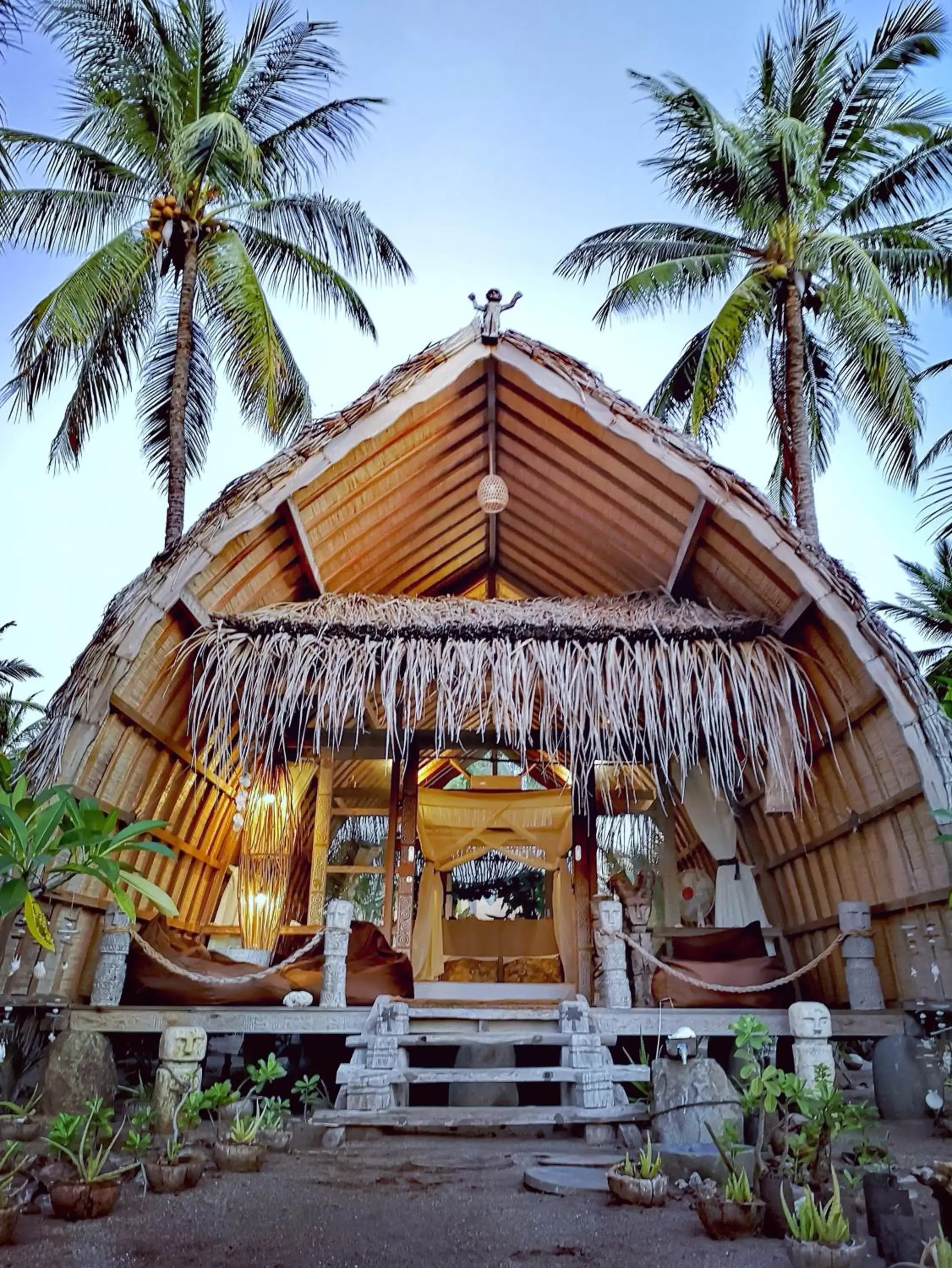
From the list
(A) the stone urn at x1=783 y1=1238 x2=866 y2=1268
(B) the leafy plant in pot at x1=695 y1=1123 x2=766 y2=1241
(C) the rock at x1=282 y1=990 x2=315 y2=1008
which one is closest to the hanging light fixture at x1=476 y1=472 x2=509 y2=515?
(C) the rock at x1=282 y1=990 x2=315 y2=1008

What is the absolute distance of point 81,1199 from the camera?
9.34 feet

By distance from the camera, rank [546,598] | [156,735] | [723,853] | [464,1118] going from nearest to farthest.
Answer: [464,1118], [156,735], [546,598], [723,853]

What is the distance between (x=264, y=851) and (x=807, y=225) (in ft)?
26.7

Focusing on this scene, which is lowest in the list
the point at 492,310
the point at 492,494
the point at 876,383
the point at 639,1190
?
the point at 639,1190

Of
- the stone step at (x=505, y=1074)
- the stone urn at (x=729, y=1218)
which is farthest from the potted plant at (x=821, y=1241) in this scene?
the stone step at (x=505, y=1074)

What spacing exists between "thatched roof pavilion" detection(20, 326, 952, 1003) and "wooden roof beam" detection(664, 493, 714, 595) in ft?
0.06

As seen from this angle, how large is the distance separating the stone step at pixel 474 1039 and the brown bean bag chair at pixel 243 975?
77 centimetres

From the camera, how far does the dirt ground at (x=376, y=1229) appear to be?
8.13 feet

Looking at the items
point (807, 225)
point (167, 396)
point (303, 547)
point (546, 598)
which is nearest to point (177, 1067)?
point (303, 547)

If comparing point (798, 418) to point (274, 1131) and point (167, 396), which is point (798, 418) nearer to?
point (167, 396)

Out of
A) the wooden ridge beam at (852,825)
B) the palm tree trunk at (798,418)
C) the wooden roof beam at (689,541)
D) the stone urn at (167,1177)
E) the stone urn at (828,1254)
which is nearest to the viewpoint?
the stone urn at (828,1254)

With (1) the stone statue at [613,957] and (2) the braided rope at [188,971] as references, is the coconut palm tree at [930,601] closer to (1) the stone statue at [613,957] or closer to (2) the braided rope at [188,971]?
(1) the stone statue at [613,957]

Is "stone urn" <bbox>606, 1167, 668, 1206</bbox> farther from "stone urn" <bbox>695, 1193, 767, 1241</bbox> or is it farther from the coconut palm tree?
the coconut palm tree

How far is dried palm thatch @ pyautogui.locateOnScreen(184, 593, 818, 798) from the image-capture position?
5797 mm
